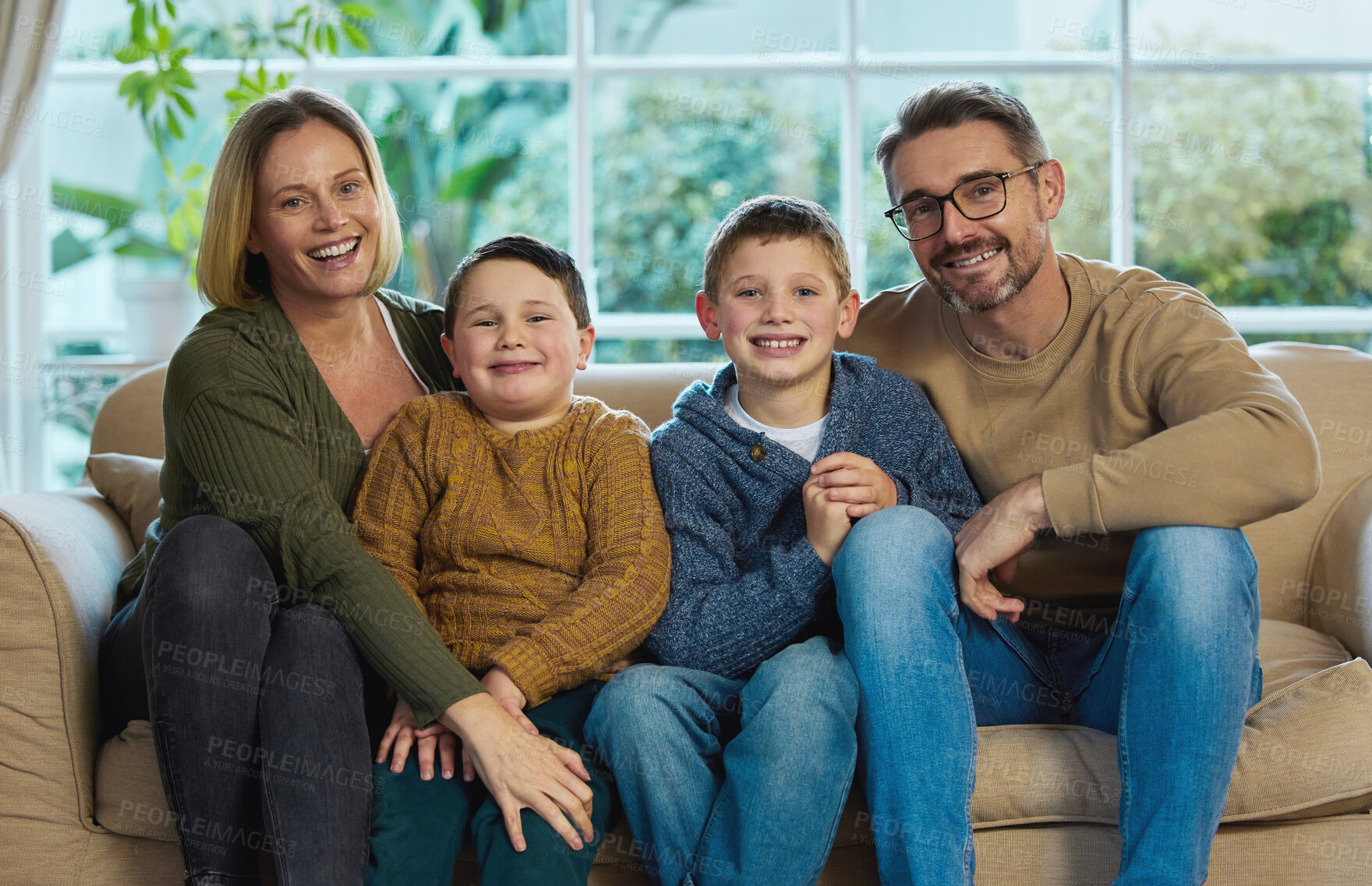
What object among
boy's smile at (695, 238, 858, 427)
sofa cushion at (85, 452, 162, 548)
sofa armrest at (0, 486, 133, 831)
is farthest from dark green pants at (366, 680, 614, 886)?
sofa cushion at (85, 452, 162, 548)

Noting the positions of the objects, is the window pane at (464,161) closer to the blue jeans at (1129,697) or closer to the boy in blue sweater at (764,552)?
the boy in blue sweater at (764,552)

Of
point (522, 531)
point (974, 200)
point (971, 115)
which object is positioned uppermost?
point (971, 115)

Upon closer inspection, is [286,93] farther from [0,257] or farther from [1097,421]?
[0,257]

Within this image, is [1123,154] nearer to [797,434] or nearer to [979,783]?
[797,434]

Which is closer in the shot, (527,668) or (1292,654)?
(527,668)

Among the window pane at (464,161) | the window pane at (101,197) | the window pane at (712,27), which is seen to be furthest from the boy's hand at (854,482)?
the window pane at (101,197)

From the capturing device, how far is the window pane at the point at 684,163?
138 inches

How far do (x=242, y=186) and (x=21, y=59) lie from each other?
2069 millimetres

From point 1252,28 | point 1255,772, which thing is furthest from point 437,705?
point 1252,28

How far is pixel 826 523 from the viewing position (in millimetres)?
1344

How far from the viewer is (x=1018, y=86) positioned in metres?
3.46

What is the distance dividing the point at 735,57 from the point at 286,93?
2.19 m

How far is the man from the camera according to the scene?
115 cm

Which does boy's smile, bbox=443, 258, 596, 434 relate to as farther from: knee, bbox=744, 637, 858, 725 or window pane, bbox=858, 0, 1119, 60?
window pane, bbox=858, 0, 1119, 60
